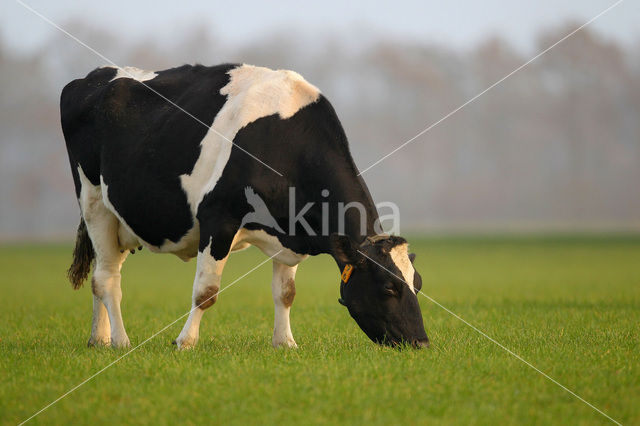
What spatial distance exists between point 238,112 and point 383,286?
232 cm

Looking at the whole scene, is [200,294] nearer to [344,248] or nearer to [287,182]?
[287,182]

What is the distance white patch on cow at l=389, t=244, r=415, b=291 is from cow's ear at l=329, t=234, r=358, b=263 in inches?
13.7

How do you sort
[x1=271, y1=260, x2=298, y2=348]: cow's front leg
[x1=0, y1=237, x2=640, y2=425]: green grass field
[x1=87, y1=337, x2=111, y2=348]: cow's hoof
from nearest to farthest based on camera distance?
[x1=0, y1=237, x2=640, y2=425]: green grass field, [x1=271, y1=260, x2=298, y2=348]: cow's front leg, [x1=87, y1=337, x2=111, y2=348]: cow's hoof

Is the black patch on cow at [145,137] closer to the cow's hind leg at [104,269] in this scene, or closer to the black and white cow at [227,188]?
the black and white cow at [227,188]

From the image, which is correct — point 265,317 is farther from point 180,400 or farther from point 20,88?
point 20,88

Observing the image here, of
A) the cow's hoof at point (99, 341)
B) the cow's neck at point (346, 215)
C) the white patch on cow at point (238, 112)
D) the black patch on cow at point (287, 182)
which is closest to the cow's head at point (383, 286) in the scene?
the cow's neck at point (346, 215)

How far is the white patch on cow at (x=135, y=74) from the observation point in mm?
9203

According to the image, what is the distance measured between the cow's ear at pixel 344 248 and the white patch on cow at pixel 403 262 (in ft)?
1.14

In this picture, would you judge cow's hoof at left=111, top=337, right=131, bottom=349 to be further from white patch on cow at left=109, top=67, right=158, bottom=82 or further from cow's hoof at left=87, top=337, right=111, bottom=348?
white patch on cow at left=109, top=67, right=158, bottom=82

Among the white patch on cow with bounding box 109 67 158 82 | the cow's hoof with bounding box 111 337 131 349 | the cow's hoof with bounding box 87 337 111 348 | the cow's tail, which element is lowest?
the cow's hoof with bounding box 87 337 111 348

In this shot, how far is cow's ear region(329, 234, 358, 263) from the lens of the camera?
7.03 m

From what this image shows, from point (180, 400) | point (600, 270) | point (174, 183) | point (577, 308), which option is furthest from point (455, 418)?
point (600, 270)

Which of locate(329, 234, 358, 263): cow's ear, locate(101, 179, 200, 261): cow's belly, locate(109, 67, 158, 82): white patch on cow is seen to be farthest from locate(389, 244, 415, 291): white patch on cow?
locate(109, 67, 158, 82): white patch on cow

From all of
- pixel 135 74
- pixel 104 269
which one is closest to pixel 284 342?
pixel 104 269
